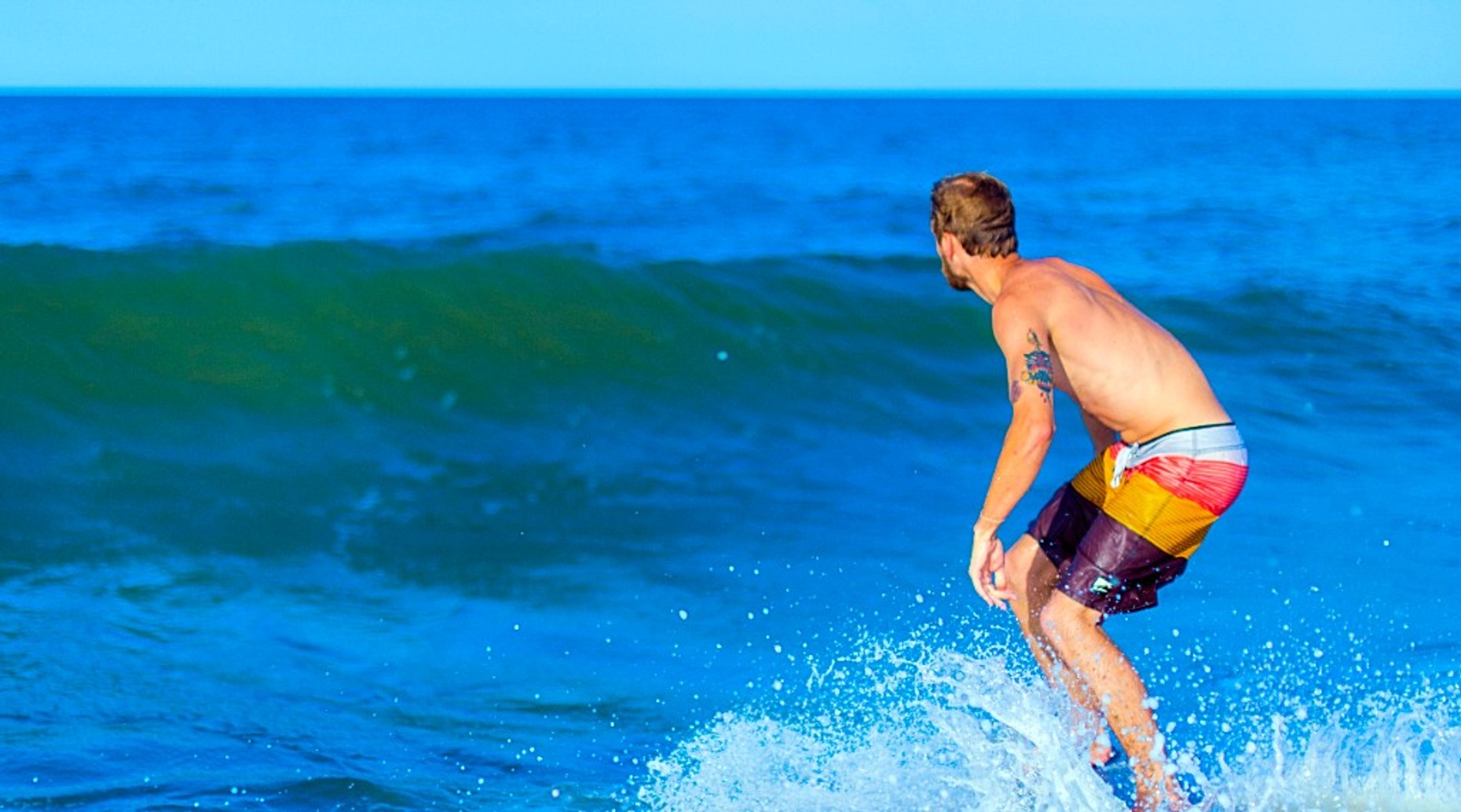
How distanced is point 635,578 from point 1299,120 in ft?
231

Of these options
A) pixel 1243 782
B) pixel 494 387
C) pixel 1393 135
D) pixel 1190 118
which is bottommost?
pixel 1243 782

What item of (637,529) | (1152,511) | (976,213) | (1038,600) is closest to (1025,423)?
(1152,511)

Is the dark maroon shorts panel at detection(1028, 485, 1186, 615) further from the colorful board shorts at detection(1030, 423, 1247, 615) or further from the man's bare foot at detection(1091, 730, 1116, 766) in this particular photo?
the man's bare foot at detection(1091, 730, 1116, 766)

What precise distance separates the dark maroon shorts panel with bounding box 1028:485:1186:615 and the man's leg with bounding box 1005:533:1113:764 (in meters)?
0.09

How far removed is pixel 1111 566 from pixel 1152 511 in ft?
0.56

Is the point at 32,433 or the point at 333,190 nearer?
the point at 32,433

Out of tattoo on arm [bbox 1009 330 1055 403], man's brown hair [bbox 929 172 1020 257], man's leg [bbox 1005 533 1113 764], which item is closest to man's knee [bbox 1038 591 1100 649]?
man's leg [bbox 1005 533 1113 764]

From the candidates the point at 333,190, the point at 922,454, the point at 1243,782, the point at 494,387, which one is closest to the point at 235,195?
the point at 333,190

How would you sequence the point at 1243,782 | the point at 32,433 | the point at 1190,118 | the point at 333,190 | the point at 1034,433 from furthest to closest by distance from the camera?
the point at 1190,118, the point at 333,190, the point at 32,433, the point at 1243,782, the point at 1034,433

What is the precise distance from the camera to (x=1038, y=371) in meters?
3.30

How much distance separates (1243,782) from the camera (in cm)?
390

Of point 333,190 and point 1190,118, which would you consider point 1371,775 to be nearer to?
point 333,190

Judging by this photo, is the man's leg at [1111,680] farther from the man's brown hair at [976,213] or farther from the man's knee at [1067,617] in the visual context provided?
the man's brown hair at [976,213]

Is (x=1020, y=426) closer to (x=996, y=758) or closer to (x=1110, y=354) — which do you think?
(x=1110, y=354)
